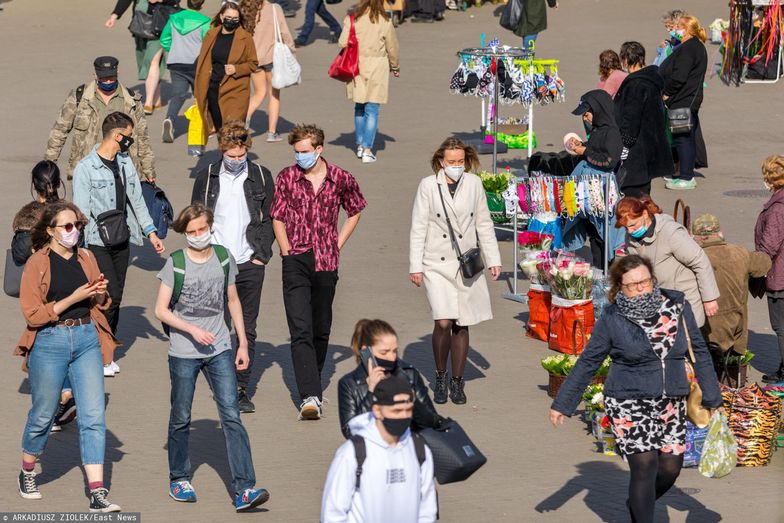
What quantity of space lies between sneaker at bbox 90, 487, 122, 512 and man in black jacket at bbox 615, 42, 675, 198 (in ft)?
23.7

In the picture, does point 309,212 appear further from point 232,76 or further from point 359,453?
point 232,76

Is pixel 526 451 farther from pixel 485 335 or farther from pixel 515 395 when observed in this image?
pixel 485 335

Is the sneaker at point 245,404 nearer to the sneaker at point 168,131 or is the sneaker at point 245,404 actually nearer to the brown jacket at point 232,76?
the brown jacket at point 232,76

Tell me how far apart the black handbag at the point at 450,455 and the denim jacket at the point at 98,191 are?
4.79 meters

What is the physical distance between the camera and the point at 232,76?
17250 millimetres

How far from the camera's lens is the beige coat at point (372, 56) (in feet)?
59.4

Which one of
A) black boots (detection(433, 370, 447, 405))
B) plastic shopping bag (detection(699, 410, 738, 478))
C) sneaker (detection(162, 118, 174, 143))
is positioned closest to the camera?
plastic shopping bag (detection(699, 410, 738, 478))

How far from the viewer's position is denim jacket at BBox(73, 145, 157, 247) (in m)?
11.0

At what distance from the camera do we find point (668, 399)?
7.90m

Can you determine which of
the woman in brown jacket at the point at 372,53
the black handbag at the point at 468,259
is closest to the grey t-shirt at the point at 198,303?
the black handbag at the point at 468,259

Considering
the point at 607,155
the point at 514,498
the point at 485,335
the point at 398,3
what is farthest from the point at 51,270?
the point at 398,3

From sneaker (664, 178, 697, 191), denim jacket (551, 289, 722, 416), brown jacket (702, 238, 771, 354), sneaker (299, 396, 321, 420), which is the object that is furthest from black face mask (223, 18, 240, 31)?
denim jacket (551, 289, 722, 416)

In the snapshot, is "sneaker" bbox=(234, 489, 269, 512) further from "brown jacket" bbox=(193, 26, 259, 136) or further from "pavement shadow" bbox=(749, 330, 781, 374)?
"brown jacket" bbox=(193, 26, 259, 136)

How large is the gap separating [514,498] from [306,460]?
1403mm
